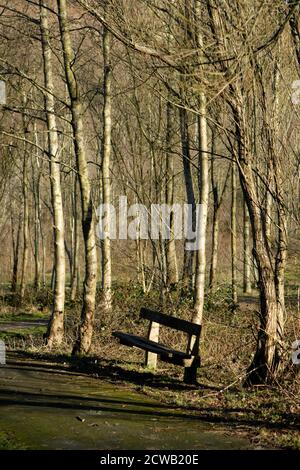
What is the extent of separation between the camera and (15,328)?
20.8 metres

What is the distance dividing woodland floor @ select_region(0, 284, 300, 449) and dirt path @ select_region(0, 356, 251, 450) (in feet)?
0.03

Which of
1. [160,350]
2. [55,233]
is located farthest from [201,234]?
[160,350]

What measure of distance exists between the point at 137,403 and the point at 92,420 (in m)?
1.24

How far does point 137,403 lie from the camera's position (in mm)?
9688

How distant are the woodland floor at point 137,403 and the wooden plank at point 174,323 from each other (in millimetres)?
765

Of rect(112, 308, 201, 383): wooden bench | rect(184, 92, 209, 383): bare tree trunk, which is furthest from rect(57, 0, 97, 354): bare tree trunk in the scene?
rect(184, 92, 209, 383): bare tree trunk

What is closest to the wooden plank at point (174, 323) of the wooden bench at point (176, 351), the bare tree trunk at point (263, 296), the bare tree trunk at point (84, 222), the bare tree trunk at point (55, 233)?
the wooden bench at point (176, 351)

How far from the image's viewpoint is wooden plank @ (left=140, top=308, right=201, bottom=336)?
36.8 ft

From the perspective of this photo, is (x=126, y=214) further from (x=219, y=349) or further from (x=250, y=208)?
(x=250, y=208)

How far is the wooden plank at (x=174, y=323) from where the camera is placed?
11.2m

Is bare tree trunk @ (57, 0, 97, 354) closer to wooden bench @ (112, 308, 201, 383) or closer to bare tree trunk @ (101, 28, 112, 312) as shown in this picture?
wooden bench @ (112, 308, 201, 383)

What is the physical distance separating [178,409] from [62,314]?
286 inches

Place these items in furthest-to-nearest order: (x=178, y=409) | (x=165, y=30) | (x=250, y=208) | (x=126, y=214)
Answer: (x=126, y=214) → (x=165, y=30) → (x=250, y=208) → (x=178, y=409)
